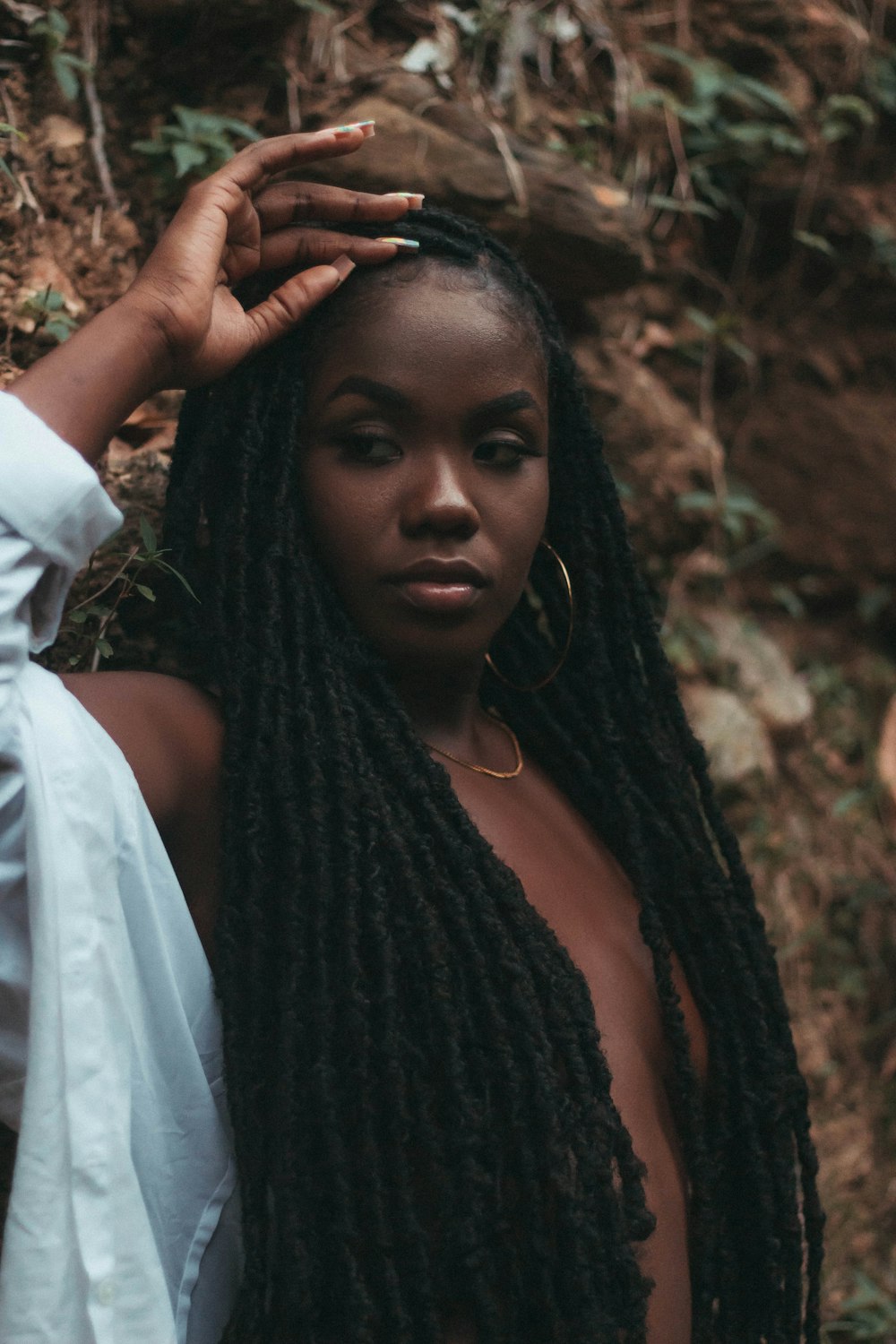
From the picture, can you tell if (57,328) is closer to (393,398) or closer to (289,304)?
(289,304)

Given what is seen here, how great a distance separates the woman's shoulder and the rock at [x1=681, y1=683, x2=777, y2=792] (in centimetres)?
168

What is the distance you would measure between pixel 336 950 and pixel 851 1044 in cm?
218

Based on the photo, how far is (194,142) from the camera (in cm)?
245

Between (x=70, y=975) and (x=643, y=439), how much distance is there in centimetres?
217

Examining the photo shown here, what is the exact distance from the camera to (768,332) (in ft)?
12.0

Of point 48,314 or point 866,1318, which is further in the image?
point 866,1318

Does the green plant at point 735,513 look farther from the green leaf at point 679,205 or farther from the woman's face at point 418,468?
the woman's face at point 418,468

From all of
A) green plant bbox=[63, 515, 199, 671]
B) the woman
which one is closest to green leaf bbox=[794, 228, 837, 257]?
the woman

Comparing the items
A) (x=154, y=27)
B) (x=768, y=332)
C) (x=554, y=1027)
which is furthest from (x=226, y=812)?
(x=768, y=332)

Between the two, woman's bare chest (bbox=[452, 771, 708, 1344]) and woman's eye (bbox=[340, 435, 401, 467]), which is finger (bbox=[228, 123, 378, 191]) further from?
woman's bare chest (bbox=[452, 771, 708, 1344])

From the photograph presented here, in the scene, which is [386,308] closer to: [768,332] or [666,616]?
[666,616]

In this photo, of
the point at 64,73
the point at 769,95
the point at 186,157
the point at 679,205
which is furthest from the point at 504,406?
the point at 769,95

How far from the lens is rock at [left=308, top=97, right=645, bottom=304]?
2609mm

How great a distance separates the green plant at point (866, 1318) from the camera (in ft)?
9.33
